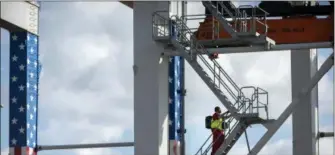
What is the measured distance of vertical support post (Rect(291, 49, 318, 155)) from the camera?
40.1 m

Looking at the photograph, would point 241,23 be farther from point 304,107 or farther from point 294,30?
point 304,107

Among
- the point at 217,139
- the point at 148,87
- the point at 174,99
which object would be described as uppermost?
the point at 148,87

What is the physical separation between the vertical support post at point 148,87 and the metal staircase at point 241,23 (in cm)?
177

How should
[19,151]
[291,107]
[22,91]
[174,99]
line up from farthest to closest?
1. [174,99]
2. [22,91]
3. [19,151]
4. [291,107]

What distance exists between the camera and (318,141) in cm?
4050

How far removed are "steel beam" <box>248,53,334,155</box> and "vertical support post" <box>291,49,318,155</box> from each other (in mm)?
404

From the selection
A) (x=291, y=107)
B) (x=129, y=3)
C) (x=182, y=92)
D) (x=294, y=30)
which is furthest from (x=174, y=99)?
(x=294, y=30)

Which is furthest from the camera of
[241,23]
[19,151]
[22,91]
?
[22,91]

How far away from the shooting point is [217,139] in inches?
1543

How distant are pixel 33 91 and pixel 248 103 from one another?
24.5ft

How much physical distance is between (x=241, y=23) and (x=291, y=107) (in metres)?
3.48

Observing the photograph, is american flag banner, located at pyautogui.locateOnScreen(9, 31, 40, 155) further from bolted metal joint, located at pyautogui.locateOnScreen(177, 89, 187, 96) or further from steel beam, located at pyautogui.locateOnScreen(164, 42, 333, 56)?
bolted metal joint, located at pyautogui.locateOnScreen(177, 89, 187, 96)

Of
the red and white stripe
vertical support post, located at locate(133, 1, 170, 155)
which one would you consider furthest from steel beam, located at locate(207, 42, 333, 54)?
the red and white stripe

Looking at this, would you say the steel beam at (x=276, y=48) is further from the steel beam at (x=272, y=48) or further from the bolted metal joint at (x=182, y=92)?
the bolted metal joint at (x=182, y=92)
